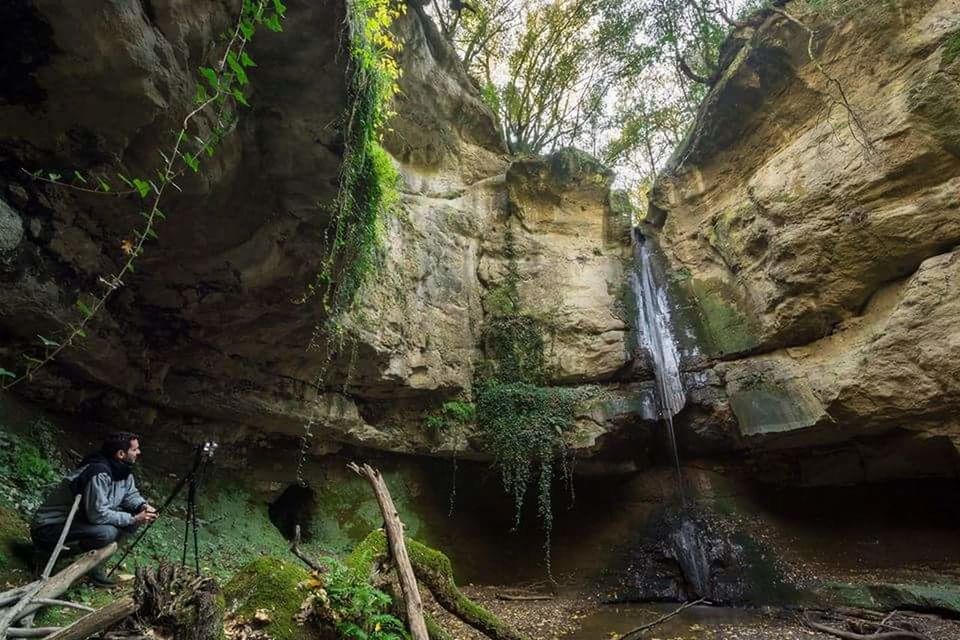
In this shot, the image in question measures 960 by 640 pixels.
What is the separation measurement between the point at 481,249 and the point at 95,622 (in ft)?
29.8

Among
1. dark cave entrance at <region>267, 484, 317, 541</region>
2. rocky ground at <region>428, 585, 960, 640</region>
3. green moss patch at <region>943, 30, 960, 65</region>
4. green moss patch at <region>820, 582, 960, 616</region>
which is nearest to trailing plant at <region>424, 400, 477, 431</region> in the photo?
dark cave entrance at <region>267, 484, 317, 541</region>

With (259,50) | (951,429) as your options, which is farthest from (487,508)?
(259,50)

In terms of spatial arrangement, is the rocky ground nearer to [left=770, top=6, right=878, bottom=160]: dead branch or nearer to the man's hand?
the man's hand

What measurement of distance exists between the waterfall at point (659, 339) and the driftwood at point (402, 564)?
6.64m

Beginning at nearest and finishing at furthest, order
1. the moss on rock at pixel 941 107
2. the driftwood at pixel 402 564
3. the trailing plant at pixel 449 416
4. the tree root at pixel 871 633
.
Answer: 1. the driftwood at pixel 402 564
2. the tree root at pixel 871 633
3. the moss on rock at pixel 941 107
4. the trailing plant at pixel 449 416

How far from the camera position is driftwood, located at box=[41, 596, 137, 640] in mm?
2570

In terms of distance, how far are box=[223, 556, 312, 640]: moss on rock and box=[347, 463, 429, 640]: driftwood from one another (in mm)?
641

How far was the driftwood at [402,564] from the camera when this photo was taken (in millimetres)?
3193

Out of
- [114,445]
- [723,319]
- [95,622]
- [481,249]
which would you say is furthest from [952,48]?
[114,445]

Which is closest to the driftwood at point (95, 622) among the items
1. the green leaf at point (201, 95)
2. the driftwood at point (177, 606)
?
the driftwood at point (177, 606)

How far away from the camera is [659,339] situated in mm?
9875

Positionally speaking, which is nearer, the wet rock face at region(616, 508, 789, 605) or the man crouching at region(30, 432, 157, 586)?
the man crouching at region(30, 432, 157, 586)

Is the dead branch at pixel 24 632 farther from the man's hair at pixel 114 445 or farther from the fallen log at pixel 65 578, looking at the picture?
the man's hair at pixel 114 445

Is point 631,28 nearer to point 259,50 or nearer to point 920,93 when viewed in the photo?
point 920,93
